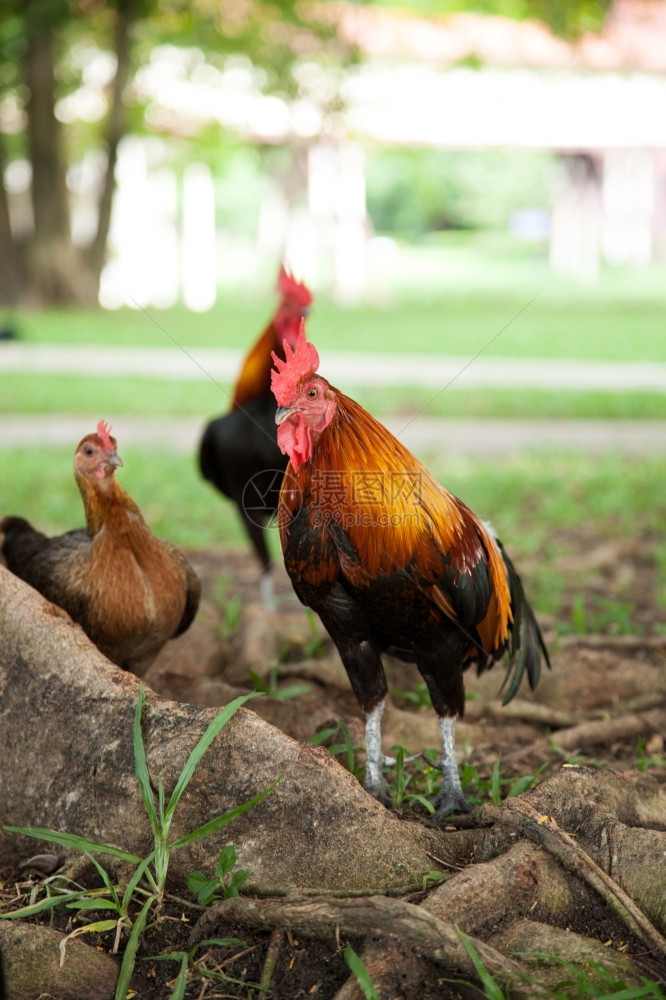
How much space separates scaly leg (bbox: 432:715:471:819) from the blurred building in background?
61.0 feet

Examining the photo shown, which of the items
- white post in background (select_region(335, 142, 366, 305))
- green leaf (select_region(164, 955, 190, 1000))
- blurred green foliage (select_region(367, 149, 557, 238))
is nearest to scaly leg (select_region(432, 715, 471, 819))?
green leaf (select_region(164, 955, 190, 1000))

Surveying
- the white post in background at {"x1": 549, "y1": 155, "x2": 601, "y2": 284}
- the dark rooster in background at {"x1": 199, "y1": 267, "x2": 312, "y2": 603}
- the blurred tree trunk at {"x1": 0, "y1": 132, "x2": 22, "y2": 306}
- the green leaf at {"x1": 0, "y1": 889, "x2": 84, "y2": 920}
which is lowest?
the green leaf at {"x1": 0, "y1": 889, "x2": 84, "y2": 920}

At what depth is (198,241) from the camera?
24.1 meters

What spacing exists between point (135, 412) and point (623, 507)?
523 centimetres

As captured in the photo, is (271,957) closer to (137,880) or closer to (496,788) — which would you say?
(137,880)

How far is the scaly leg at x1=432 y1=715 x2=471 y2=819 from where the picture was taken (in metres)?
3.16

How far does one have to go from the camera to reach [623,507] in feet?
23.4

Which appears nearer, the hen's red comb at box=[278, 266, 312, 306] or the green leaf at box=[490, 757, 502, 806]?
the green leaf at box=[490, 757, 502, 806]

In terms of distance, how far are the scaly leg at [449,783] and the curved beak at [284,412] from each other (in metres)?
1.15

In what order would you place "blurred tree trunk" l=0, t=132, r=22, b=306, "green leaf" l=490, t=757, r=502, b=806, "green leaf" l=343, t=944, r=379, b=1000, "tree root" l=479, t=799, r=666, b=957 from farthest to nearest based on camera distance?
"blurred tree trunk" l=0, t=132, r=22, b=306
"green leaf" l=490, t=757, r=502, b=806
"tree root" l=479, t=799, r=666, b=957
"green leaf" l=343, t=944, r=379, b=1000

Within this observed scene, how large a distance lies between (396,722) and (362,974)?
1.58 meters

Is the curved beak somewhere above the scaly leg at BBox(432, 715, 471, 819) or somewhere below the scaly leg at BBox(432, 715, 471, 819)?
above

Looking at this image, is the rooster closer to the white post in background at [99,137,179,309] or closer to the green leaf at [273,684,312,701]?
the green leaf at [273,684,312,701]

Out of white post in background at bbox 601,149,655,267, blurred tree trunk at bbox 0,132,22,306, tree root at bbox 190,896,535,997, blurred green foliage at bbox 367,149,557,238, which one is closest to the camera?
tree root at bbox 190,896,535,997
